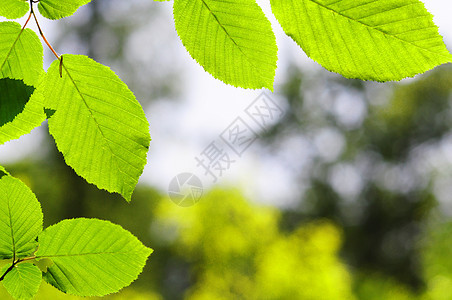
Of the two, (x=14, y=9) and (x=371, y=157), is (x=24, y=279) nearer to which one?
(x=14, y=9)

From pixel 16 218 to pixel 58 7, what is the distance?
11 centimetres

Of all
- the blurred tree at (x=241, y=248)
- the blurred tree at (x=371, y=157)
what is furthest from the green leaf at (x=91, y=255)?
the blurred tree at (x=371, y=157)

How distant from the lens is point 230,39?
0.64 feet

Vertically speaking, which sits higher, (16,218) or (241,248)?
(241,248)

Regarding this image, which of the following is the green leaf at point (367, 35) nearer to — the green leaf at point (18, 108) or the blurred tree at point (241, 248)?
the green leaf at point (18, 108)

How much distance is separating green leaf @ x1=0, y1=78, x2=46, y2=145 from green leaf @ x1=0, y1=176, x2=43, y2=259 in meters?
0.03

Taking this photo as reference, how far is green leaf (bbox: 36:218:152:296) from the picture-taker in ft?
0.70

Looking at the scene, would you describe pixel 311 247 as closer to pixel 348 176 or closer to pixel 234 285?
pixel 234 285

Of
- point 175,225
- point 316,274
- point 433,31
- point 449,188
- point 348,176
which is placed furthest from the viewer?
point 348,176

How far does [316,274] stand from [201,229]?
6.28 feet

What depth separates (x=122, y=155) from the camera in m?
0.22

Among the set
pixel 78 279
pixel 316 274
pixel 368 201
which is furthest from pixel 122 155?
pixel 368 201
